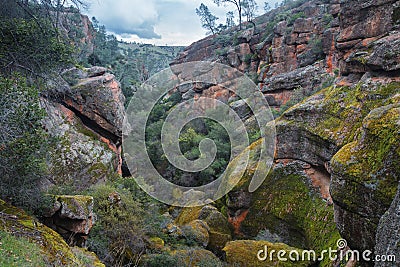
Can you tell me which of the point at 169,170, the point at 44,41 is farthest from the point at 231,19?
the point at 44,41

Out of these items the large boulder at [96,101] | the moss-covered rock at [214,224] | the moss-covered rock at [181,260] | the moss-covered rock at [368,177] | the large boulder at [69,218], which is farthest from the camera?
the large boulder at [96,101]

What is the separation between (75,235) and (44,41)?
562 centimetres

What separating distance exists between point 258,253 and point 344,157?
4.82m

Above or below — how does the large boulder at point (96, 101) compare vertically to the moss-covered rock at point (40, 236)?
above

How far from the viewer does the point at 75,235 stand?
28.1ft

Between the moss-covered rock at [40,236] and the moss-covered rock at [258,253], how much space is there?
4884mm

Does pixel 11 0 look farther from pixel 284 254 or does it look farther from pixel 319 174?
pixel 319 174

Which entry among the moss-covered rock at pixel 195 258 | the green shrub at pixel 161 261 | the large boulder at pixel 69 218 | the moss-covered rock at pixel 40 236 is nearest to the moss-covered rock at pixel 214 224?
the moss-covered rock at pixel 195 258

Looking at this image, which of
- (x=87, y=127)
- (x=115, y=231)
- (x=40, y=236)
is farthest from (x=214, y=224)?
(x=87, y=127)

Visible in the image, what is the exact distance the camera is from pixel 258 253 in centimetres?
928

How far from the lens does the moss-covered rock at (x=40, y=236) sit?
5359 millimetres

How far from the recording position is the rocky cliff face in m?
5.38

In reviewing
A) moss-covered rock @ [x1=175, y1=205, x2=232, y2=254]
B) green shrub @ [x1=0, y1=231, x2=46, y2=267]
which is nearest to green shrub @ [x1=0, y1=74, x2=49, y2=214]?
green shrub @ [x1=0, y1=231, x2=46, y2=267]

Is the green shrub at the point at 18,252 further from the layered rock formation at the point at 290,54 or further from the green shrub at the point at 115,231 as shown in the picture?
the layered rock formation at the point at 290,54
